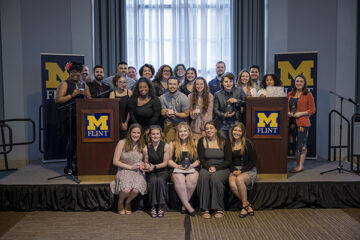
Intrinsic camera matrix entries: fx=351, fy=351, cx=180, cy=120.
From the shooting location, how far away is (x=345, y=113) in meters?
6.21

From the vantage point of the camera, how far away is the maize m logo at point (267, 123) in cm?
408

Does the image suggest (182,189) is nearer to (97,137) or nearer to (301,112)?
(97,137)

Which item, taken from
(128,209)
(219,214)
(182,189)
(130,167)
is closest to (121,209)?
(128,209)

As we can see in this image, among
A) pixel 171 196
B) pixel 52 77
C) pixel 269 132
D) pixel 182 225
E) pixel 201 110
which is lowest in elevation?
pixel 182 225

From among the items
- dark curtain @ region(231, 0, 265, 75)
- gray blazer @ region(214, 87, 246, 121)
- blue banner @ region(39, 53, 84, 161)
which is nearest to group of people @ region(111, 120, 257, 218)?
gray blazer @ region(214, 87, 246, 121)

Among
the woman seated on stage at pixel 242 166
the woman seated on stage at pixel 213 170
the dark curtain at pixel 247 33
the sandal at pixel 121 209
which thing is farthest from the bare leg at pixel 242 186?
the dark curtain at pixel 247 33

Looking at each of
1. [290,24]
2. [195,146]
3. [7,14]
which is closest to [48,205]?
[195,146]

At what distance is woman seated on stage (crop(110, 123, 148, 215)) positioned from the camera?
3738mm

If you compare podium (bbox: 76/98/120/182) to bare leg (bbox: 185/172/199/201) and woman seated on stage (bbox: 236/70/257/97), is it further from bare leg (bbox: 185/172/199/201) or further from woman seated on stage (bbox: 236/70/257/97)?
woman seated on stage (bbox: 236/70/257/97)

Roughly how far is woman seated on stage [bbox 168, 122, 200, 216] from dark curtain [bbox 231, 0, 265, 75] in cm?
295

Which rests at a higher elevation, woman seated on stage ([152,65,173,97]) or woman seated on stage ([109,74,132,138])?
woman seated on stage ([152,65,173,97])

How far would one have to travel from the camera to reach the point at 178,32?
6.52m

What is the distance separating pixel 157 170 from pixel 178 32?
3.42m

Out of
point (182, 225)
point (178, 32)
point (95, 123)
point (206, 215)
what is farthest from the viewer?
point (178, 32)
